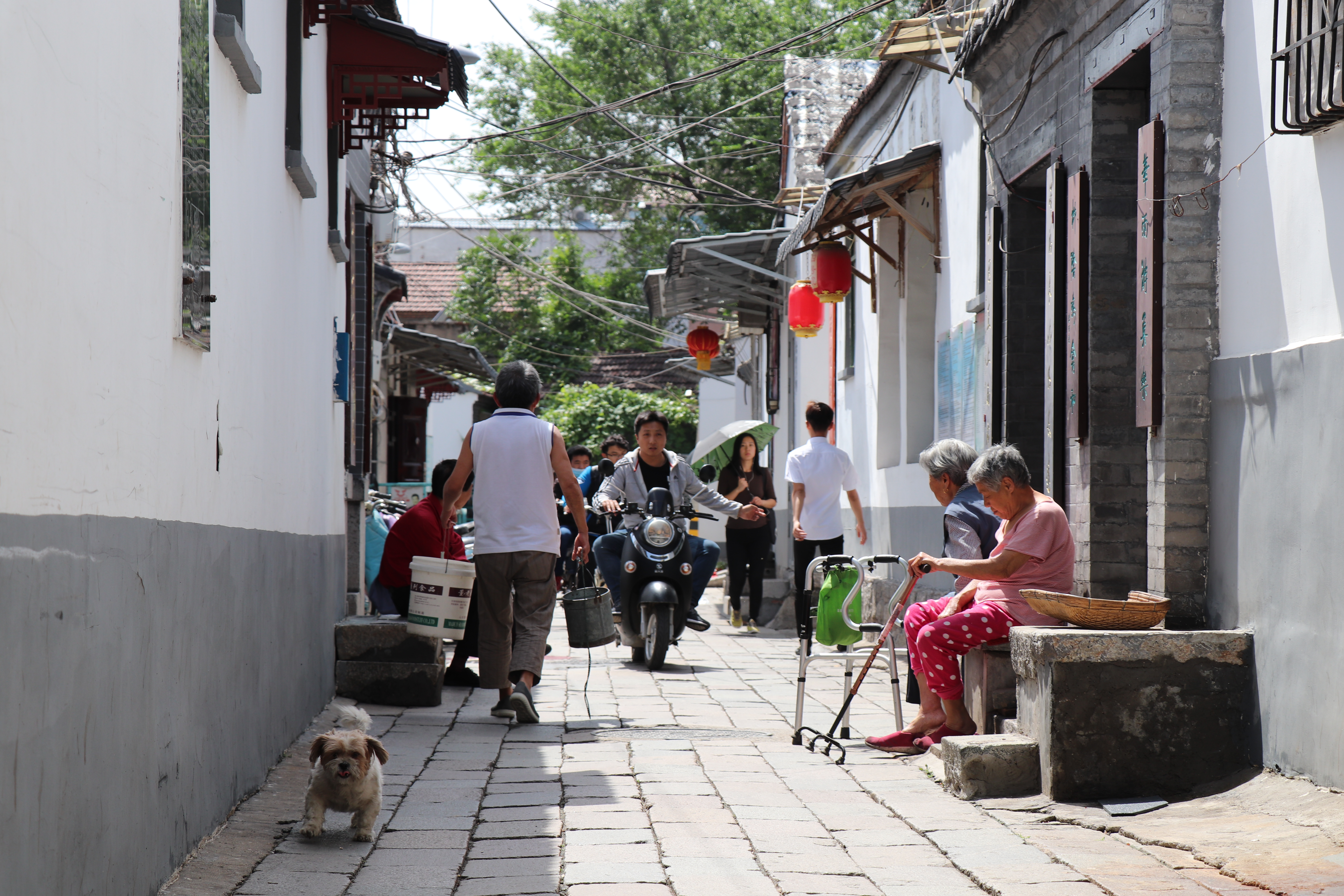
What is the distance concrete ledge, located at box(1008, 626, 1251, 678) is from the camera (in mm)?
5535

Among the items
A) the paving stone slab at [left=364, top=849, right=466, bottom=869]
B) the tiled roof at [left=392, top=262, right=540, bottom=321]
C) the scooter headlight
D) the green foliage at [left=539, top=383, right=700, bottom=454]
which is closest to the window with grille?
the paving stone slab at [left=364, top=849, right=466, bottom=869]

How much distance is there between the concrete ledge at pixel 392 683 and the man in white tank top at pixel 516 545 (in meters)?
0.66

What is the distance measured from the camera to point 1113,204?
7191 millimetres

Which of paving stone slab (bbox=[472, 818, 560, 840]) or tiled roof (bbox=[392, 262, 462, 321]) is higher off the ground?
tiled roof (bbox=[392, 262, 462, 321])

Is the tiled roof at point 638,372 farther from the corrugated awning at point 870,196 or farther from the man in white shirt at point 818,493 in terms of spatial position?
the man in white shirt at point 818,493

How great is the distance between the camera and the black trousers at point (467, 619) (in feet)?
30.4

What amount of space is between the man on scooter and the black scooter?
0.15m

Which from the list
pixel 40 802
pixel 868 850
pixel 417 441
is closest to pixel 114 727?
pixel 40 802

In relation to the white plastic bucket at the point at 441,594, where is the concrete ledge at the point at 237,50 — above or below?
above

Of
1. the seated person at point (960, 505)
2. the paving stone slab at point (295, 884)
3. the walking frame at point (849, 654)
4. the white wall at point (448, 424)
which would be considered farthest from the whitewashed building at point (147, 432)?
the white wall at point (448, 424)

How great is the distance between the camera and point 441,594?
788cm

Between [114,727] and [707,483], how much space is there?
295 inches

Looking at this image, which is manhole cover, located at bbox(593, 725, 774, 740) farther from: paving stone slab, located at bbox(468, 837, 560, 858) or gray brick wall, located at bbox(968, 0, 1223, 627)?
paving stone slab, located at bbox(468, 837, 560, 858)

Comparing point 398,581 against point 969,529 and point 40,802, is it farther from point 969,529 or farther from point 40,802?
point 40,802
